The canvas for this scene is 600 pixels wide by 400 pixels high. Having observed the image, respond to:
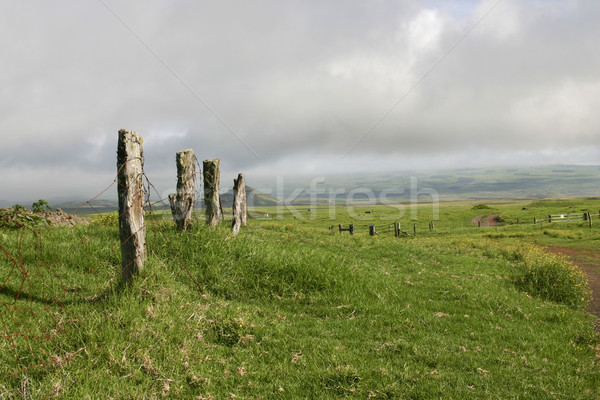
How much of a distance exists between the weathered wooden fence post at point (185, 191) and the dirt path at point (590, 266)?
13.3m

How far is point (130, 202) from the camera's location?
25.1 feet

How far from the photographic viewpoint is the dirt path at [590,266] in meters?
12.2

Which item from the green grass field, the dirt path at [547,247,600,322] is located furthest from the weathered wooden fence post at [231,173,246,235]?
the dirt path at [547,247,600,322]

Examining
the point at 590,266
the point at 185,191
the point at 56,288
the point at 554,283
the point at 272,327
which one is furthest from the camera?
the point at 590,266

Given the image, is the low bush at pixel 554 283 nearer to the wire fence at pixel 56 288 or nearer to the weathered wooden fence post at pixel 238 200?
the wire fence at pixel 56 288

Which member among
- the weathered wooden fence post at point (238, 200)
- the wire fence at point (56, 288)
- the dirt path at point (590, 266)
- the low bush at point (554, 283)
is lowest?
the dirt path at point (590, 266)

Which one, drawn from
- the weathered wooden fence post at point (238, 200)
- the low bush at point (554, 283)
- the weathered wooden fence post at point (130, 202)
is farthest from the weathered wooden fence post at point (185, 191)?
the low bush at point (554, 283)

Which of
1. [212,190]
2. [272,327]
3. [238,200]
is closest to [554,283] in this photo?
[272,327]

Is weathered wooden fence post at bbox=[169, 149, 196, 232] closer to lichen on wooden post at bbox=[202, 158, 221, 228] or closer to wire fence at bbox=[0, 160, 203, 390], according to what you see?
wire fence at bbox=[0, 160, 203, 390]

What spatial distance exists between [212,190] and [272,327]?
338 inches

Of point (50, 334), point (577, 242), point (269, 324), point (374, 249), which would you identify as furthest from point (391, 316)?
point (577, 242)

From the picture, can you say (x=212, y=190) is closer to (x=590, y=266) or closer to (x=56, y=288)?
(x=56, y=288)

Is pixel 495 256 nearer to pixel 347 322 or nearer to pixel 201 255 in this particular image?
pixel 347 322

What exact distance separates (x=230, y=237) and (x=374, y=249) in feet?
28.8
